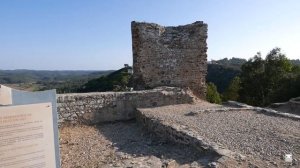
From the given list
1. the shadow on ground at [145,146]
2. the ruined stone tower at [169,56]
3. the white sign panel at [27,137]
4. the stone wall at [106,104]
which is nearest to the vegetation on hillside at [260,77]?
the ruined stone tower at [169,56]

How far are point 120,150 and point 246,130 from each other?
113 inches

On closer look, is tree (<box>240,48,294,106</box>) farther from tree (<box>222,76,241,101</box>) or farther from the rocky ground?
the rocky ground

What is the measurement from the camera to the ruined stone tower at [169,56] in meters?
12.7

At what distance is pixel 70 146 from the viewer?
27.0 ft

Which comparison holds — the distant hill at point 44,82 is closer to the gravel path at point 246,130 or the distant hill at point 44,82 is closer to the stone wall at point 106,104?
the stone wall at point 106,104

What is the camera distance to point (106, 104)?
10547 mm

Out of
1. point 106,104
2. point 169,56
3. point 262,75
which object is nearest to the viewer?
point 106,104

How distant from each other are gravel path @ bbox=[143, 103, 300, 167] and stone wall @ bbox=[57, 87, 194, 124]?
690mm

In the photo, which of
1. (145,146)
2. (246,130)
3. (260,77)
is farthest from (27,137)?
(260,77)

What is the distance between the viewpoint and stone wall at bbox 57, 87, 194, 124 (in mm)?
9977

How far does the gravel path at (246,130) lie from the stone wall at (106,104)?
690mm

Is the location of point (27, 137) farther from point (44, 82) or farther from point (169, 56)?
point (44, 82)

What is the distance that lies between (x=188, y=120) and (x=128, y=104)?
2602mm

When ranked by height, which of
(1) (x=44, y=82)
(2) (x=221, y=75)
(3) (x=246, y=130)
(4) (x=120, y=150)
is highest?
(2) (x=221, y=75)
